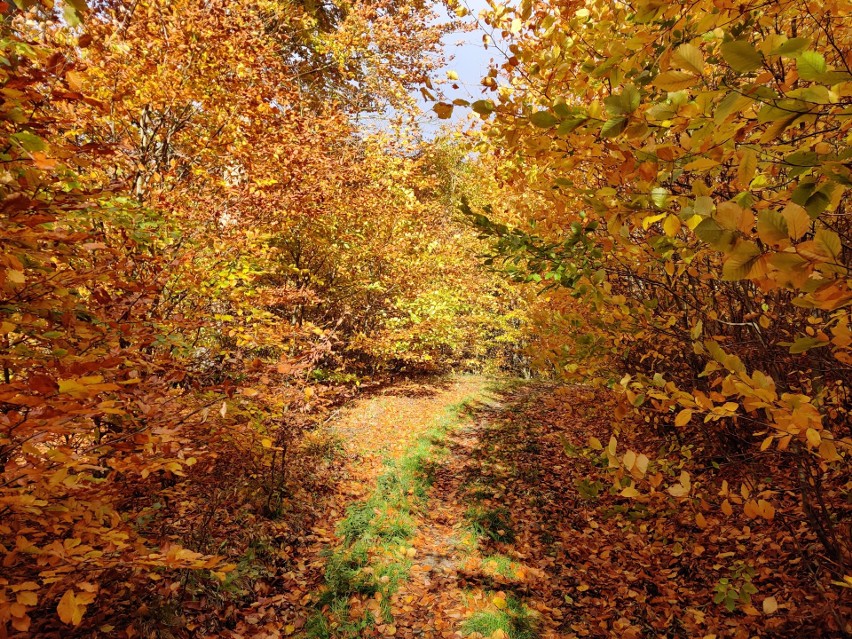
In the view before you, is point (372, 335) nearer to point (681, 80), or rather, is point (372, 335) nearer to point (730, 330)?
point (730, 330)

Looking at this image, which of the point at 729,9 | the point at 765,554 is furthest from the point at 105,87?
the point at 765,554

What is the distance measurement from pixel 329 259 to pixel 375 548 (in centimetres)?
777

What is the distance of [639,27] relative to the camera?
10.2 feet

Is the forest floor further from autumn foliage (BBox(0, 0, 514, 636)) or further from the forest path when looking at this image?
autumn foliage (BBox(0, 0, 514, 636))

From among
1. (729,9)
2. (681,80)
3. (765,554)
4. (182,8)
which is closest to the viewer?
(681,80)

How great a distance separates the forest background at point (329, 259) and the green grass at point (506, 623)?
1671mm

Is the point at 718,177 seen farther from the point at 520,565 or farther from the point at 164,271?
the point at 164,271

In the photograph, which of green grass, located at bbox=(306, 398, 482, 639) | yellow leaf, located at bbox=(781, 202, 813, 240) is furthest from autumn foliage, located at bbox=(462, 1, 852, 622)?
green grass, located at bbox=(306, 398, 482, 639)

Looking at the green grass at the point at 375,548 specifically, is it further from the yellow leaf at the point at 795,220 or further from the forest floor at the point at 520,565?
the yellow leaf at the point at 795,220

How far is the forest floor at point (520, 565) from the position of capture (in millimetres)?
3922

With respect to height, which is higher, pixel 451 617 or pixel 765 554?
pixel 765 554

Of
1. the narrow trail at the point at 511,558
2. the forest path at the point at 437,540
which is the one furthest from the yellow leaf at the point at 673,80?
the forest path at the point at 437,540

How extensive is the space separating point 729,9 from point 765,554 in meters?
5.01

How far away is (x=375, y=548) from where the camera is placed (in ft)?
18.1
